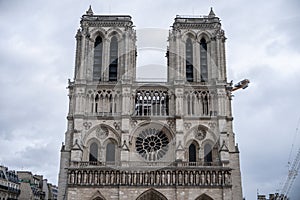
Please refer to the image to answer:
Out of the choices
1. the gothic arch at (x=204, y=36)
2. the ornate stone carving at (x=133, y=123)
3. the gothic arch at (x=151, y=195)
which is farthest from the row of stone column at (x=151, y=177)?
the gothic arch at (x=204, y=36)

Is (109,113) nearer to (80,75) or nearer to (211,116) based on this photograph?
(80,75)

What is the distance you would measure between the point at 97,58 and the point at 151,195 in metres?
14.8

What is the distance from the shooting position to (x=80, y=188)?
32469 mm

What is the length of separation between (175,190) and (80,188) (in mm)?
8079

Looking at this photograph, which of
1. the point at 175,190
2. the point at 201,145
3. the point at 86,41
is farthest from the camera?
the point at 86,41

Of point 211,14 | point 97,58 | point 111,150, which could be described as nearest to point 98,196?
point 111,150

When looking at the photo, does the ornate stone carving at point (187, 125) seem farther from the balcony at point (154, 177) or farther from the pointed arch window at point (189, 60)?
the pointed arch window at point (189, 60)

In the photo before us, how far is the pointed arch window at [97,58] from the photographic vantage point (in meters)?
38.0

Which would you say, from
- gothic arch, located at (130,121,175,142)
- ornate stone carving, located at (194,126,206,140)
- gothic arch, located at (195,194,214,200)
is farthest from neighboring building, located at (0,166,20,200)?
ornate stone carving, located at (194,126,206,140)

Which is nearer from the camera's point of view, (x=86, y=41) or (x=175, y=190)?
(x=175, y=190)

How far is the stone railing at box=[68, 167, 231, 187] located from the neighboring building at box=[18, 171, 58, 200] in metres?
15.1

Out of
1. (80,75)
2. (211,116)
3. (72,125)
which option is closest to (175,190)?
(211,116)

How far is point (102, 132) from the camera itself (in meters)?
35.8

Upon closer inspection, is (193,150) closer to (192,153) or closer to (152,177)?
Result: (192,153)
